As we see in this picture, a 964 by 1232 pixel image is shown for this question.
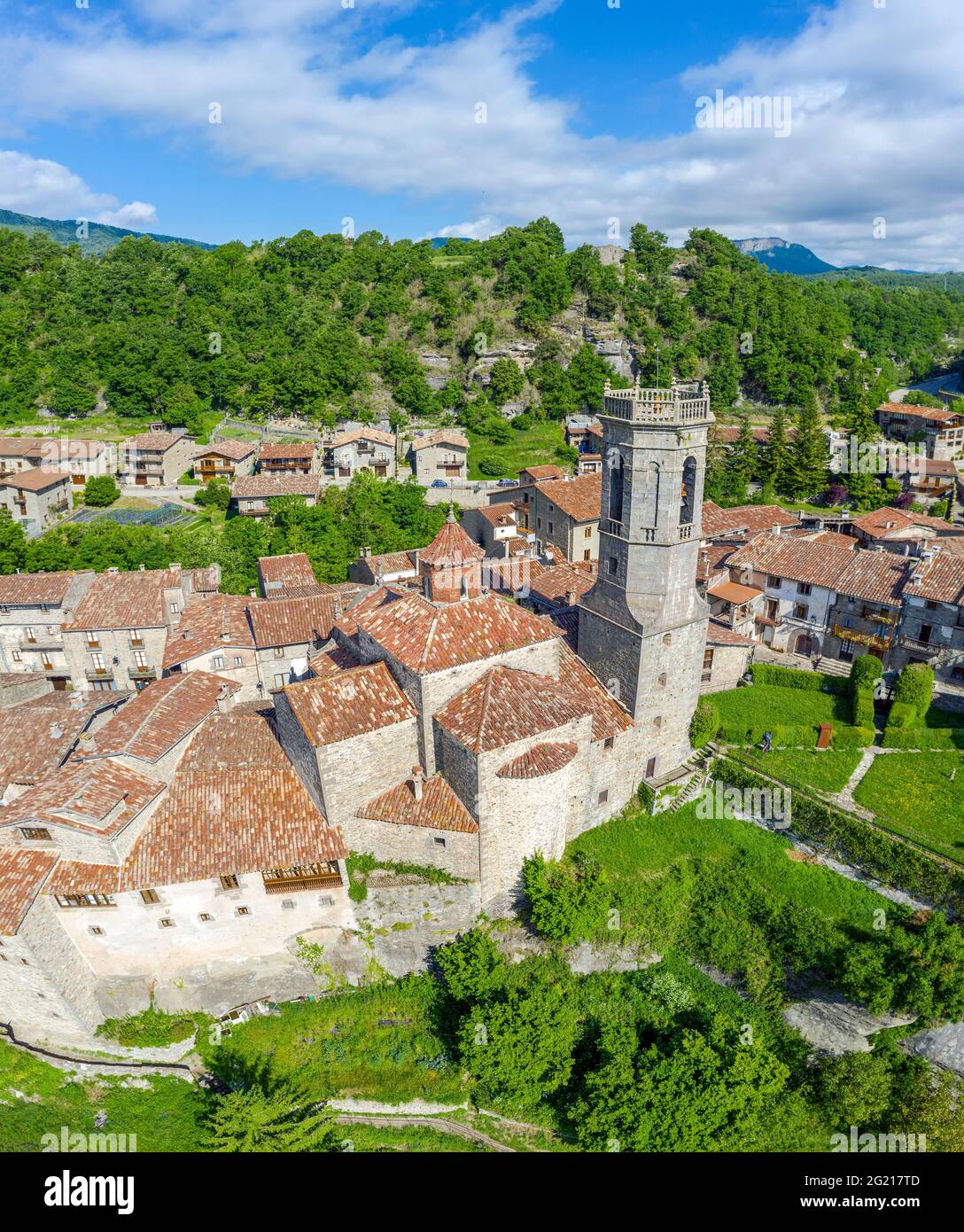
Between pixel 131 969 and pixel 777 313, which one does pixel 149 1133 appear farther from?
pixel 777 313

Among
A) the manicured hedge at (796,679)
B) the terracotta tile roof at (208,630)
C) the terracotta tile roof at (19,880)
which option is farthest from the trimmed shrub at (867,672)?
the terracotta tile roof at (19,880)

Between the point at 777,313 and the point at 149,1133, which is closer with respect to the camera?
the point at 149,1133

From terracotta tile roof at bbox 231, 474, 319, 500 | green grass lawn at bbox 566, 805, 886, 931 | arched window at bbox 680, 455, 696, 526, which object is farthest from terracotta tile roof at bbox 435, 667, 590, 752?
terracotta tile roof at bbox 231, 474, 319, 500

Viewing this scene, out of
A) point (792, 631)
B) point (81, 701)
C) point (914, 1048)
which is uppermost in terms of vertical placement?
point (792, 631)

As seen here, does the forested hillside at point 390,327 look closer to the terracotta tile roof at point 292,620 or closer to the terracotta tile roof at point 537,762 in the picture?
the terracotta tile roof at point 292,620

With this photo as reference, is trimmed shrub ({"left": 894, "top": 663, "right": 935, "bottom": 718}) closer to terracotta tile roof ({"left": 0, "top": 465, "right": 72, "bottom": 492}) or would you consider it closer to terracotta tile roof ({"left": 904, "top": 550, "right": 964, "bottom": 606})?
terracotta tile roof ({"left": 904, "top": 550, "right": 964, "bottom": 606})
